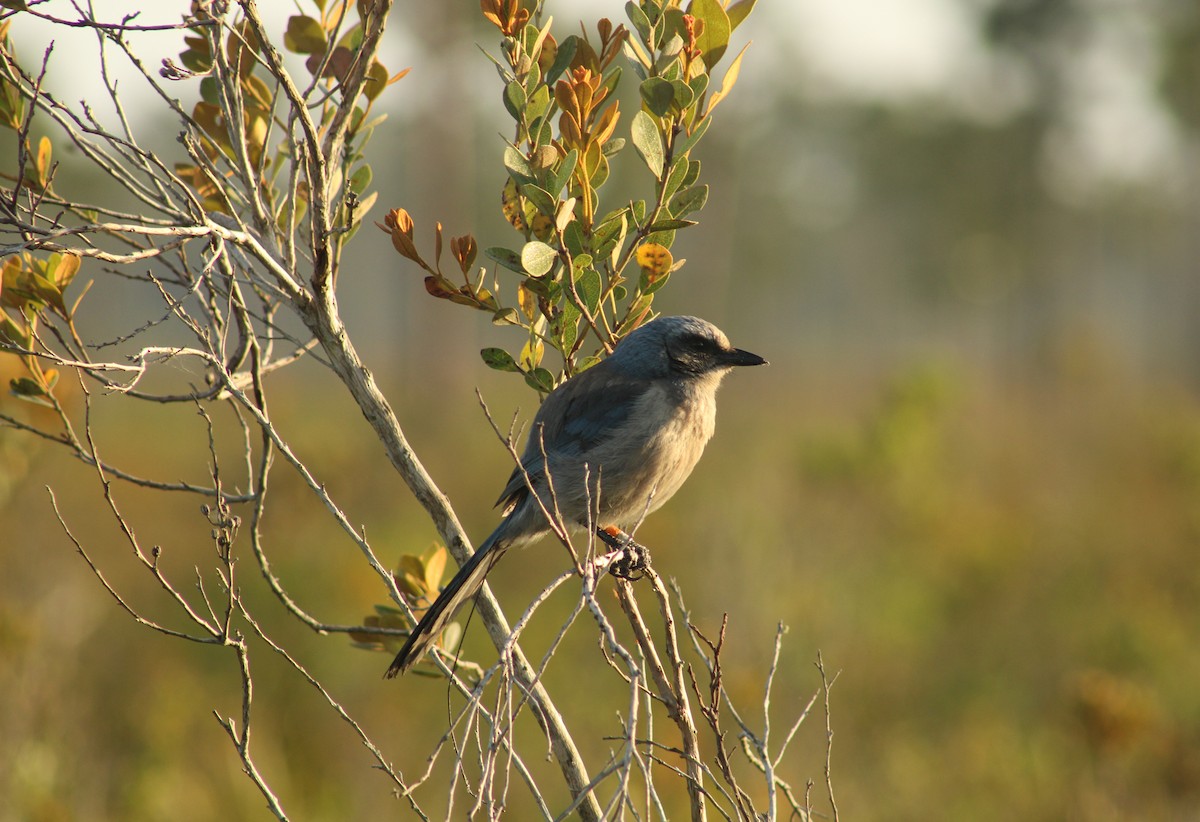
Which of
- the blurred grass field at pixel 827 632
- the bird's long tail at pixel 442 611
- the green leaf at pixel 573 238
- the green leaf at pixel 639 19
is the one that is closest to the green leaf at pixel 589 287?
the green leaf at pixel 573 238

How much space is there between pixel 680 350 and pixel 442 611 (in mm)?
1569

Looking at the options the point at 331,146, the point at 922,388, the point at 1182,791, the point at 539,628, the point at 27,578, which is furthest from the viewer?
the point at 922,388

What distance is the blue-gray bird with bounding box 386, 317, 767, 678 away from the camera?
361cm

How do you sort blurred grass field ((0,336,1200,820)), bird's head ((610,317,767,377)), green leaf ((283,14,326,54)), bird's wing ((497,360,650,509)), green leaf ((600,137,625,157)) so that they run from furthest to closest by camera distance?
blurred grass field ((0,336,1200,820)), bird's head ((610,317,767,377)), bird's wing ((497,360,650,509)), green leaf ((283,14,326,54)), green leaf ((600,137,625,157))

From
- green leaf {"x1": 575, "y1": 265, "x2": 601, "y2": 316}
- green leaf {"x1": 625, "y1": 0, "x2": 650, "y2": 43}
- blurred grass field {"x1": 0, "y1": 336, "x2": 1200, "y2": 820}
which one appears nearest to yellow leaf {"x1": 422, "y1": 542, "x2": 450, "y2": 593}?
green leaf {"x1": 575, "y1": 265, "x2": 601, "y2": 316}

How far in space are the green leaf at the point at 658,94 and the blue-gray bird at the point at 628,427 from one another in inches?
44.5

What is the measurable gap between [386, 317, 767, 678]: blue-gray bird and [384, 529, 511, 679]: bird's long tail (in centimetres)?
56

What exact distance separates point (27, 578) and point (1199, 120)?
28046 millimetres

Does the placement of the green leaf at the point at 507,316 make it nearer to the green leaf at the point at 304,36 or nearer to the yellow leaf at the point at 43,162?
the green leaf at the point at 304,36

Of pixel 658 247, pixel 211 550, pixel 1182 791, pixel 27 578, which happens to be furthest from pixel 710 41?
pixel 211 550

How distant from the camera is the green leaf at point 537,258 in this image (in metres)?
2.43

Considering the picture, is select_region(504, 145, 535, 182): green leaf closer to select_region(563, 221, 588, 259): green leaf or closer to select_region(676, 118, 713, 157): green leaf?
select_region(563, 221, 588, 259): green leaf

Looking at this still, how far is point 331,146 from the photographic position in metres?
2.45

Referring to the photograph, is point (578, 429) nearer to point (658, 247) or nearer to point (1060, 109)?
point (658, 247)
